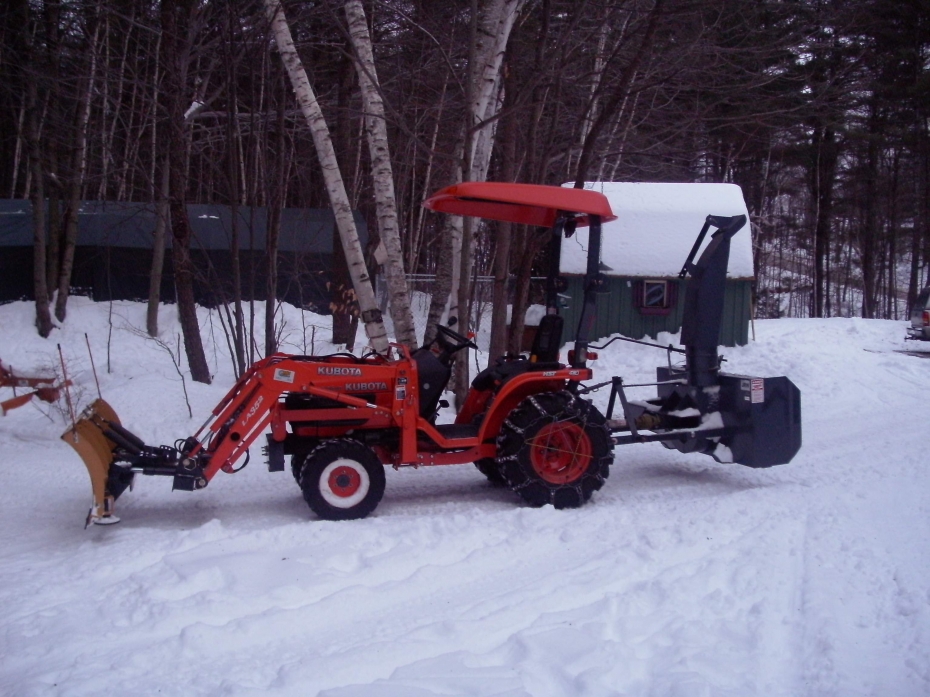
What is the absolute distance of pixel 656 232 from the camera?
15828 mm

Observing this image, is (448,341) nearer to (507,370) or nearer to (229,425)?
(507,370)

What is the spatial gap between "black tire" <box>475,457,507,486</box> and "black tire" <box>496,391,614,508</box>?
0.57 meters

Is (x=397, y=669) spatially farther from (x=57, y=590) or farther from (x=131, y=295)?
(x=131, y=295)

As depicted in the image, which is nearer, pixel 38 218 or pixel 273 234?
pixel 273 234

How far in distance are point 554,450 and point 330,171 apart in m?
4.08

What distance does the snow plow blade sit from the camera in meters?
5.40

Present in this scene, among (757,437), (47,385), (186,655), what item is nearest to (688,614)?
(186,655)

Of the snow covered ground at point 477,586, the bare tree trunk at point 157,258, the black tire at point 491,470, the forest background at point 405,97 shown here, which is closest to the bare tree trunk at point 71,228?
the forest background at point 405,97

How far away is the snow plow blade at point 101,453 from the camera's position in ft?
17.7

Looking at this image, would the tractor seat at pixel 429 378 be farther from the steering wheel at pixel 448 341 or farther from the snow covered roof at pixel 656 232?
the snow covered roof at pixel 656 232

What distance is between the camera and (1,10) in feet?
47.3

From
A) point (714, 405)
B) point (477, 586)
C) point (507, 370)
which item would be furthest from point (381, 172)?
point (477, 586)

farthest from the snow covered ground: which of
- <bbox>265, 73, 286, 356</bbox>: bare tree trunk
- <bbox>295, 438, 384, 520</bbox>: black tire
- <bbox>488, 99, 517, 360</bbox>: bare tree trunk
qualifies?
<bbox>488, 99, 517, 360</bbox>: bare tree trunk

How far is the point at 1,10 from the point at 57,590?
44.9 feet
